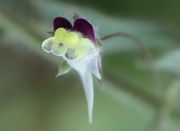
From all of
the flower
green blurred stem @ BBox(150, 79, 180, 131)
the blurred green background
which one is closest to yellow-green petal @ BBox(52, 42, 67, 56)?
the flower

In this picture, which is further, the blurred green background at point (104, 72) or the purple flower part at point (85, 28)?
the blurred green background at point (104, 72)

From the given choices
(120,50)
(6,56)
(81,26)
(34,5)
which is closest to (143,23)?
(120,50)

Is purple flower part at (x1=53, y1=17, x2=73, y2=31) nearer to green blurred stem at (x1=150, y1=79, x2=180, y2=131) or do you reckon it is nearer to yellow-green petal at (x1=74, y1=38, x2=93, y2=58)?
yellow-green petal at (x1=74, y1=38, x2=93, y2=58)

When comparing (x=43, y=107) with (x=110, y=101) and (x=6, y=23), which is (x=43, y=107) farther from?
(x=6, y=23)

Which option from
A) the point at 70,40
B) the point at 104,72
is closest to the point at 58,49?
the point at 70,40

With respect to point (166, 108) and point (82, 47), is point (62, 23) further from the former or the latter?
point (166, 108)

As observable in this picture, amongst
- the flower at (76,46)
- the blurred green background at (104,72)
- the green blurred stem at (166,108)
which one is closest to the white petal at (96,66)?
the flower at (76,46)

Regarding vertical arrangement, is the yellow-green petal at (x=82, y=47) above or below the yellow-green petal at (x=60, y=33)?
below

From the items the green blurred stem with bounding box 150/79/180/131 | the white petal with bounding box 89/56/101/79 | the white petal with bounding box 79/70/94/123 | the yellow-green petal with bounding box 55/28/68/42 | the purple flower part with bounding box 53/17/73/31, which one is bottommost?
the green blurred stem with bounding box 150/79/180/131

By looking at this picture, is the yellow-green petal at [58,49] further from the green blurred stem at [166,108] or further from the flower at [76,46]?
the green blurred stem at [166,108]
